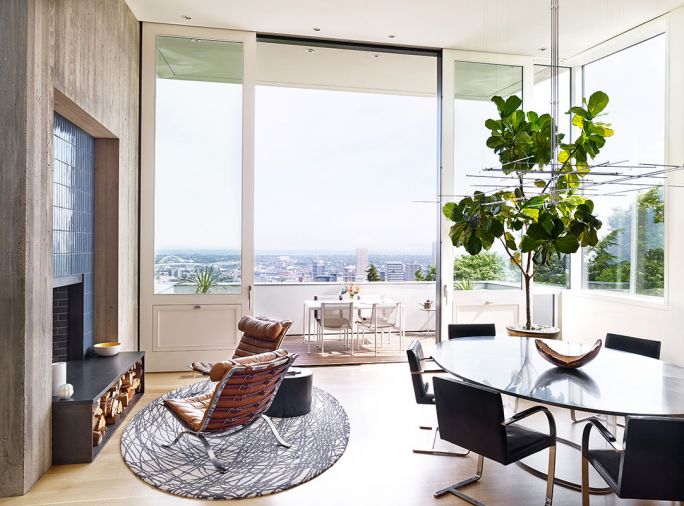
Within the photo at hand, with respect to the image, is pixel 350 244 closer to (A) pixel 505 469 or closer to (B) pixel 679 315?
(B) pixel 679 315

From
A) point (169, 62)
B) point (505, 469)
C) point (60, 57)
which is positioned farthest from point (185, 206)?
point (505, 469)

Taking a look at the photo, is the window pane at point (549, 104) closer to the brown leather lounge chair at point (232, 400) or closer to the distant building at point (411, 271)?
the distant building at point (411, 271)

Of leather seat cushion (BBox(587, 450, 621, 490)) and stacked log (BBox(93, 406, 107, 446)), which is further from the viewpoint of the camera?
stacked log (BBox(93, 406, 107, 446))

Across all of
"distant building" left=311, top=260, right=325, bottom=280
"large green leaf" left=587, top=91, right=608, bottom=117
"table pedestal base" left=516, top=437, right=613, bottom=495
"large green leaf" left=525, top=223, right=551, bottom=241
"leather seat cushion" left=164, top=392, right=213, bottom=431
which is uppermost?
"large green leaf" left=587, top=91, right=608, bottom=117

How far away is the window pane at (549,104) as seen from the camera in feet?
19.9

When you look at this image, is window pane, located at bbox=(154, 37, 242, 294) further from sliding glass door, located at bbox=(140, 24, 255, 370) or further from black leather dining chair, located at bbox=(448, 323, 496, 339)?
black leather dining chair, located at bbox=(448, 323, 496, 339)

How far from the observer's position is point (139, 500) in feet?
8.36

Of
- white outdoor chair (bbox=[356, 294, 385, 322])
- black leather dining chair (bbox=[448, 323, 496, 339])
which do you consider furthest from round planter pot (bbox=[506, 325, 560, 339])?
white outdoor chair (bbox=[356, 294, 385, 322])

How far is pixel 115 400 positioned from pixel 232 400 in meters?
1.30

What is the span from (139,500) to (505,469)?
222 cm

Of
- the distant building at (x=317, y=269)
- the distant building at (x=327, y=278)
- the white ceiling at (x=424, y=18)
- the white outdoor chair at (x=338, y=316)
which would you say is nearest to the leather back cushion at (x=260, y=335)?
the white outdoor chair at (x=338, y=316)

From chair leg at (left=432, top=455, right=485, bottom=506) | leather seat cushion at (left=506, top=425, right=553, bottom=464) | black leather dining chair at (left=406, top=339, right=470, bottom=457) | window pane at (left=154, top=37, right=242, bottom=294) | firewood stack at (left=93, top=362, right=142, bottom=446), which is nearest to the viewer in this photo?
leather seat cushion at (left=506, top=425, right=553, bottom=464)

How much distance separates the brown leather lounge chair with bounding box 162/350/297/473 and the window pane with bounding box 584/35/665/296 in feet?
13.5

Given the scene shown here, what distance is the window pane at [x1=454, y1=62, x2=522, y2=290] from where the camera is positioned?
5.68m
